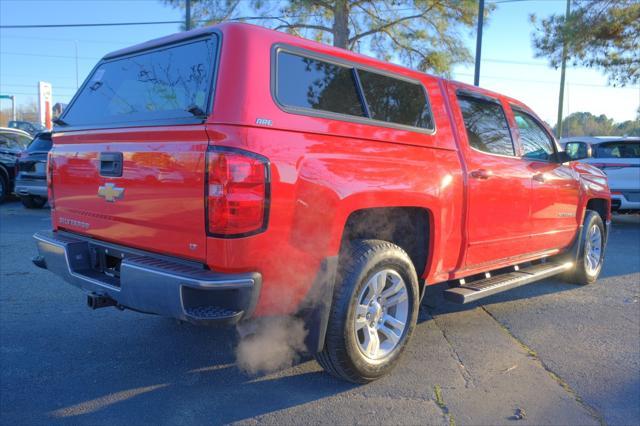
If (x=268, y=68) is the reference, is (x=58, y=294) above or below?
below

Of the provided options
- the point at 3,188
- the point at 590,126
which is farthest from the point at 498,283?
the point at 590,126

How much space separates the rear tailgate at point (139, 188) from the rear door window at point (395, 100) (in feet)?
4.18

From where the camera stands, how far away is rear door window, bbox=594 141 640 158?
10.9 metres

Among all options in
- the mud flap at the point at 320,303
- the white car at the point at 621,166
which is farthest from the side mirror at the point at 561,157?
the white car at the point at 621,166

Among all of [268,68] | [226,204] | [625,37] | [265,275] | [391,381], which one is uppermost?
[625,37]

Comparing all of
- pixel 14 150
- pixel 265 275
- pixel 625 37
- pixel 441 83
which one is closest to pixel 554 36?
pixel 625 37

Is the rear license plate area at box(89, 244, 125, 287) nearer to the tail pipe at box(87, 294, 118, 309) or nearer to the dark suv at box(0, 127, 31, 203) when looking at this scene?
the tail pipe at box(87, 294, 118, 309)

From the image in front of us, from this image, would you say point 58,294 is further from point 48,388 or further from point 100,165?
point 100,165

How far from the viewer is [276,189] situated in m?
2.62

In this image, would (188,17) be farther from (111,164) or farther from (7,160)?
(111,164)

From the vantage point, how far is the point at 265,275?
269cm

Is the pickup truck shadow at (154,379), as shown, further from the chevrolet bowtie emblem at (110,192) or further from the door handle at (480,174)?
the door handle at (480,174)

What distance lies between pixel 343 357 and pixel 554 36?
17676 mm

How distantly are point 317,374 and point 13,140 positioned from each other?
493 inches
